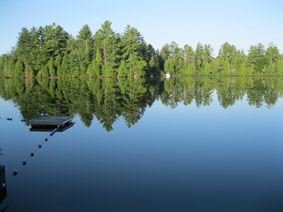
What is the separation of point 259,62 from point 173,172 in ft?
330

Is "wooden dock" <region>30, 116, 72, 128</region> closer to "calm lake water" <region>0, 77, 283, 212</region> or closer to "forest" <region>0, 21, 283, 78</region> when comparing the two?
"calm lake water" <region>0, 77, 283, 212</region>

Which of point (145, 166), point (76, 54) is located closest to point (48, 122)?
point (145, 166)

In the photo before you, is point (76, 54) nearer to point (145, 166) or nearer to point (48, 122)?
point (48, 122)

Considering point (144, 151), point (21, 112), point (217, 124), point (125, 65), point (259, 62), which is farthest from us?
point (259, 62)

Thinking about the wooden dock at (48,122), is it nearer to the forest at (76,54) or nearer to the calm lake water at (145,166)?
the calm lake water at (145,166)

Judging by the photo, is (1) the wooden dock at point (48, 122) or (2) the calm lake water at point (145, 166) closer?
(2) the calm lake water at point (145, 166)

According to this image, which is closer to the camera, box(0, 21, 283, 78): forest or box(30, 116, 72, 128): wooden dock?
box(30, 116, 72, 128): wooden dock

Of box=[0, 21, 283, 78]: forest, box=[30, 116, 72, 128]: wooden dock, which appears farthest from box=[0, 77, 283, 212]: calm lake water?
box=[0, 21, 283, 78]: forest

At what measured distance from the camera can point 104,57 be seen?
68.6 m

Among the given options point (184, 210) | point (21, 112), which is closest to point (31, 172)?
point (184, 210)

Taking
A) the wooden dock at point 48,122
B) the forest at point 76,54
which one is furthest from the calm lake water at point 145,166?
the forest at point 76,54

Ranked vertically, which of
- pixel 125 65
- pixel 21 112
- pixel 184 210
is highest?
pixel 125 65

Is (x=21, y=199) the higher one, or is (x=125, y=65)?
(x=125, y=65)

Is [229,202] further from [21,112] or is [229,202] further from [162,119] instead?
[21,112]
